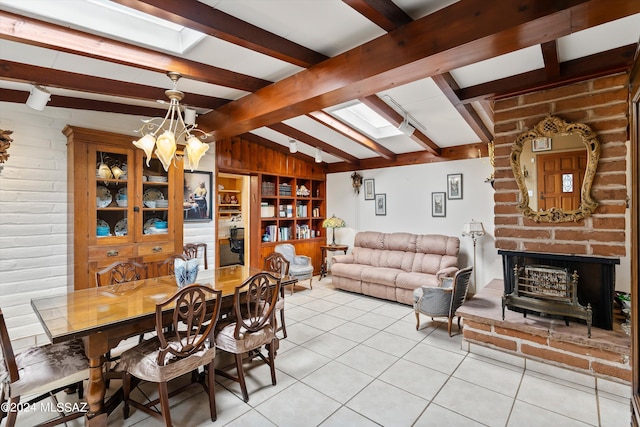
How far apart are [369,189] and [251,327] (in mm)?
4300

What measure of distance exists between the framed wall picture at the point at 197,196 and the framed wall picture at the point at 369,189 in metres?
2.99

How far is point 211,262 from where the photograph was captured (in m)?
4.76

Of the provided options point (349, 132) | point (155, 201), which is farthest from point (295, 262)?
point (155, 201)

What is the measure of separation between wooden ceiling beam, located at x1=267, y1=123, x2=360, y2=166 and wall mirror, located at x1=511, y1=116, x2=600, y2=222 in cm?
313

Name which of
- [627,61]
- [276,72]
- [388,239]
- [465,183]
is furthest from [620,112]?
[388,239]

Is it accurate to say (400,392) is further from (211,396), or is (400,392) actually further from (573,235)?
(573,235)

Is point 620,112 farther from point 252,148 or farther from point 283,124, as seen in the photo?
point 252,148

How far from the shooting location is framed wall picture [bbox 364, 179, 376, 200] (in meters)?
6.14

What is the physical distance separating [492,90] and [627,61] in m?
0.91

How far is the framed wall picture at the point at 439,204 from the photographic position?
5.20 m

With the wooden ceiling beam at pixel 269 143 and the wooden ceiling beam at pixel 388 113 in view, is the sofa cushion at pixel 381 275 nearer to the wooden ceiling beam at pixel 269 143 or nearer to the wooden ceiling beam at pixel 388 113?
the wooden ceiling beam at pixel 388 113

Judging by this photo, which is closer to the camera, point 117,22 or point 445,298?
point 117,22

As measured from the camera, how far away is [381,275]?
485 cm

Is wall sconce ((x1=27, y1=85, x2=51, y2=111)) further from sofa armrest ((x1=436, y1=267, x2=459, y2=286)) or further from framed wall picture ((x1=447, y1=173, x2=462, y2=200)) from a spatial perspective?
framed wall picture ((x1=447, y1=173, x2=462, y2=200))
